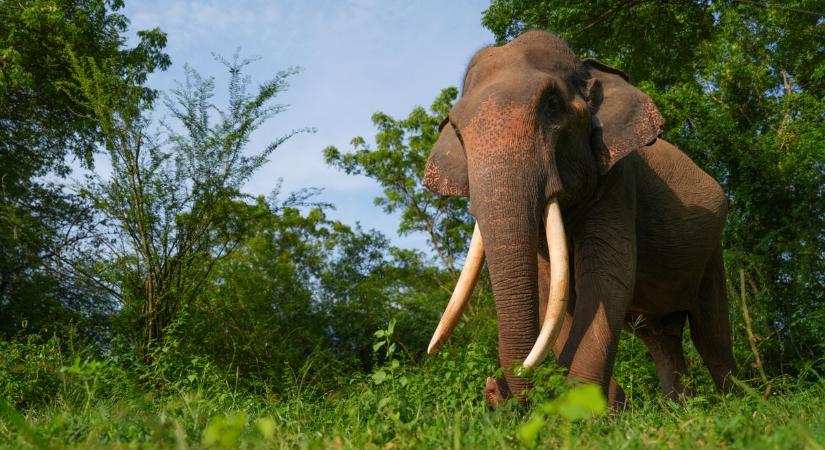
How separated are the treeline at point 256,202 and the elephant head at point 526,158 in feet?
2.81

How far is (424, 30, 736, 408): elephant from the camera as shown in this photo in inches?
185

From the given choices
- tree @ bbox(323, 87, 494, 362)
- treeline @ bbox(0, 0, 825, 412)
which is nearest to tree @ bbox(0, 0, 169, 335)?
treeline @ bbox(0, 0, 825, 412)

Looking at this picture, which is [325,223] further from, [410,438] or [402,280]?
[410,438]

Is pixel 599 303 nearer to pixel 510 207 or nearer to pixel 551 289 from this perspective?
pixel 551 289

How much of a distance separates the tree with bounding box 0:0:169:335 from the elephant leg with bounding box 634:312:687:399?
1017cm

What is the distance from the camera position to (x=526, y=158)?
497cm

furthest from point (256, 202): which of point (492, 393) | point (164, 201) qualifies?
point (492, 393)

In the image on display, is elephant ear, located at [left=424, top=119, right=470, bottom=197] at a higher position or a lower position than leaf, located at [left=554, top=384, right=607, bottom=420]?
higher

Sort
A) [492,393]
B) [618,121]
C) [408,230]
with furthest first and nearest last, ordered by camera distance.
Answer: [408,230] < [618,121] < [492,393]

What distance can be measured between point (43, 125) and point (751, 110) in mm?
14618

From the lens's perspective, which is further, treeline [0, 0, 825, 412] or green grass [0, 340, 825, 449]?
treeline [0, 0, 825, 412]

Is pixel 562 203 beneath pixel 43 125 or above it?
beneath

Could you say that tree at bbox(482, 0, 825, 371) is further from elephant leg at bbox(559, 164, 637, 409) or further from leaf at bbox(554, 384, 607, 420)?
leaf at bbox(554, 384, 607, 420)

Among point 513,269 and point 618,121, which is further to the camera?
point 618,121
